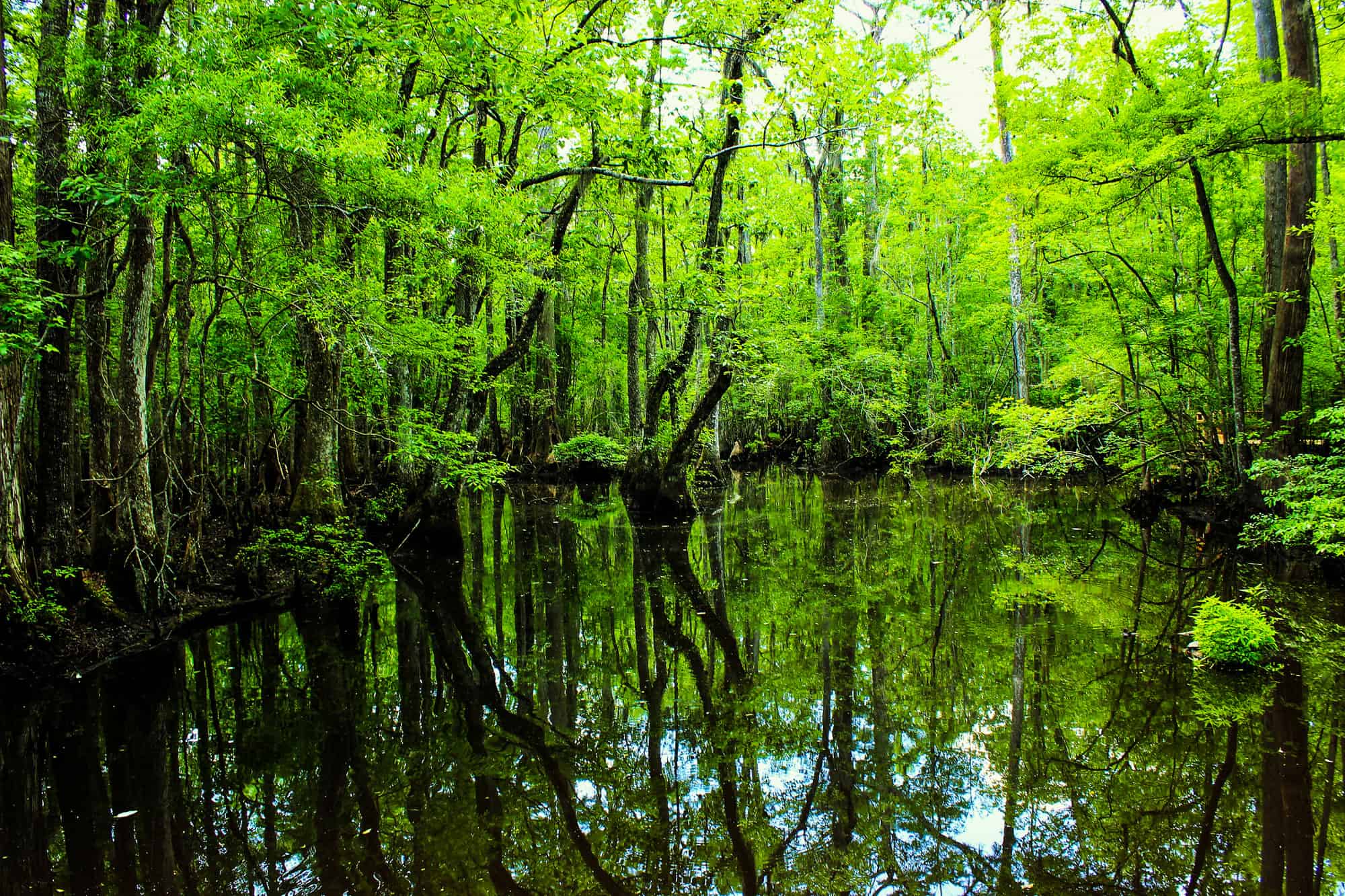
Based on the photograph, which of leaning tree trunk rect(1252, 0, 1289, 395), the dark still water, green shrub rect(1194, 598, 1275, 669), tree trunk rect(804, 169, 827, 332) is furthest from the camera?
tree trunk rect(804, 169, 827, 332)

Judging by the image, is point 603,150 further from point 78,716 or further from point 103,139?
point 78,716

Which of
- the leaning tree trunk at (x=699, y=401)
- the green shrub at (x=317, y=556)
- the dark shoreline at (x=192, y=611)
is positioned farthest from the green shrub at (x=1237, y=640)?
the green shrub at (x=317, y=556)

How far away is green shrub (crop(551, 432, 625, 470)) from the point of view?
2116cm

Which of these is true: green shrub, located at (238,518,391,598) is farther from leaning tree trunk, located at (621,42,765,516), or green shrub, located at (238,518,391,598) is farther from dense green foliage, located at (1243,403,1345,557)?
dense green foliage, located at (1243,403,1345,557)

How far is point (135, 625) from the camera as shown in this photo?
255 inches

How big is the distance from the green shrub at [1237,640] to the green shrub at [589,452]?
1739cm

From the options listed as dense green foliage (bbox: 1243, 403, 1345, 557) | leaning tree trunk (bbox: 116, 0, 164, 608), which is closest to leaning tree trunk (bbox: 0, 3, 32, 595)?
leaning tree trunk (bbox: 116, 0, 164, 608)

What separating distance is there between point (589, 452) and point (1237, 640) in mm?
17639

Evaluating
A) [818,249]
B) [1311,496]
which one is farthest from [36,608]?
[818,249]

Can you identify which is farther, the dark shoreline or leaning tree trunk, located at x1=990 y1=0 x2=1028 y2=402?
leaning tree trunk, located at x1=990 y1=0 x2=1028 y2=402

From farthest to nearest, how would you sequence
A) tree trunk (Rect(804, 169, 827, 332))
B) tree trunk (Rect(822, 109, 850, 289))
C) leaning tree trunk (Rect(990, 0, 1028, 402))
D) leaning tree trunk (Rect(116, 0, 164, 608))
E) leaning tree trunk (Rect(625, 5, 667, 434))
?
tree trunk (Rect(822, 109, 850, 289))
tree trunk (Rect(804, 169, 827, 332))
leaning tree trunk (Rect(990, 0, 1028, 402))
leaning tree trunk (Rect(625, 5, 667, 434))
leaning tree trunk (Rect(116, 0, 164, 608))

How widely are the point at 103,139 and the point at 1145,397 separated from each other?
14.1 metres

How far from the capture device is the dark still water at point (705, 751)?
3.25 m

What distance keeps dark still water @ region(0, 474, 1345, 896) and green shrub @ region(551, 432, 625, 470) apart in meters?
13.1
